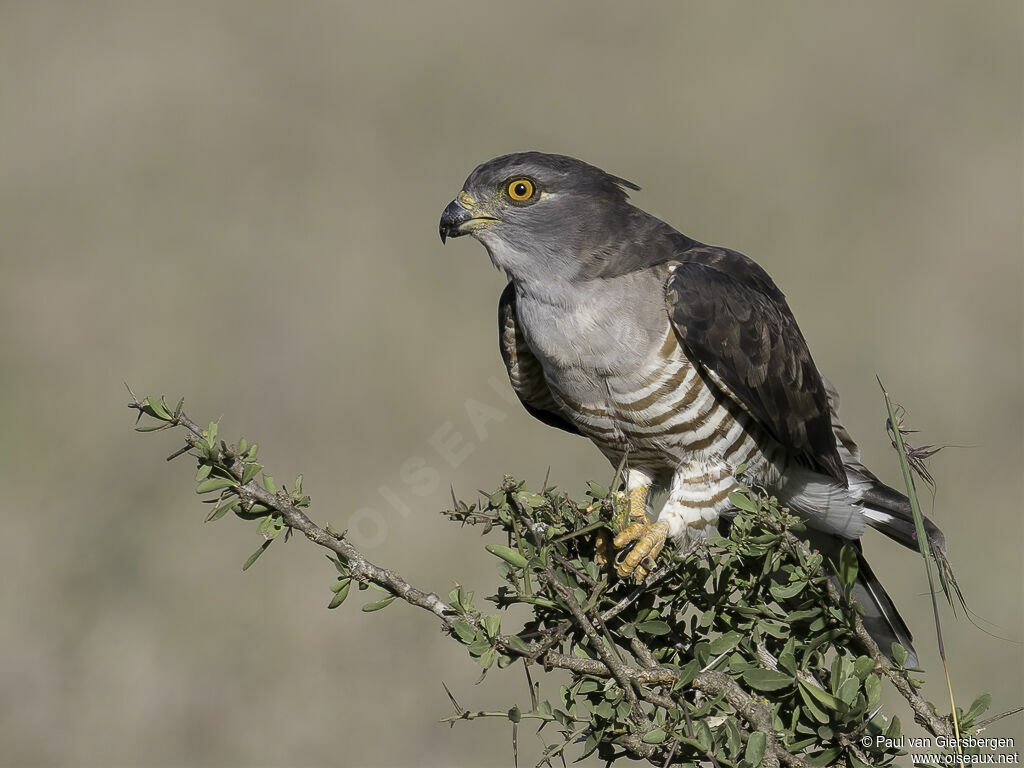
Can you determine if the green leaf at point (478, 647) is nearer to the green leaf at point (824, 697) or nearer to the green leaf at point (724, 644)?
the green leaf at point (724, 644)

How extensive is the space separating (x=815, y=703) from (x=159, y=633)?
471 cm

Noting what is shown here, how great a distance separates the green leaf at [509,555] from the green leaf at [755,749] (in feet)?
2.11

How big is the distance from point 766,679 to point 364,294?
6516 mm

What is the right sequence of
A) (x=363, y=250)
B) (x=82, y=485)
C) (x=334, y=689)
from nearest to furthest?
(x=334, y=689) → (x=82, y=485) → (x=363, y=250)

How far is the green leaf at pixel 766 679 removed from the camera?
2.66m

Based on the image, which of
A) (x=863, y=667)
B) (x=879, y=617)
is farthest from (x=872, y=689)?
(x=879, y=617)

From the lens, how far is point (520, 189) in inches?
165

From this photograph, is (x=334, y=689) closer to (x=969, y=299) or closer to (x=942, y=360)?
(x=942, y=360)

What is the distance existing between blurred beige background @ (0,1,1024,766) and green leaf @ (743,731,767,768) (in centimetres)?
375

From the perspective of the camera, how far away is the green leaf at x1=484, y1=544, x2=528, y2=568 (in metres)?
2.66

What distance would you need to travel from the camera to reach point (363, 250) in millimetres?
9172

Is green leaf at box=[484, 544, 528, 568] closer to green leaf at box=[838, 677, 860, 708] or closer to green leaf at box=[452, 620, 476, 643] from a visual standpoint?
green leaf at box=[452, 620, 476, 643]

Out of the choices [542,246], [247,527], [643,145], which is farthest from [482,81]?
[542,246]

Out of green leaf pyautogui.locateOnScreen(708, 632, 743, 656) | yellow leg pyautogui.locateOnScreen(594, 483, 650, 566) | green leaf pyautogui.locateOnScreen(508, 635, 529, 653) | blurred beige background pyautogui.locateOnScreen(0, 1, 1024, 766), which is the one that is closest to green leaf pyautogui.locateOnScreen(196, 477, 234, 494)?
green leaf pyautogui.locateOnScreen(508, 635, 529, 653)
